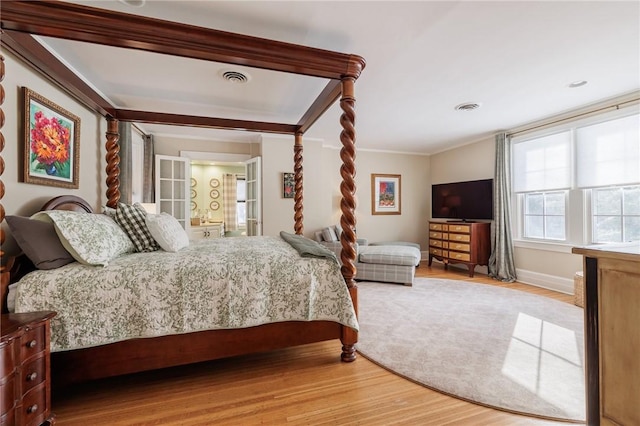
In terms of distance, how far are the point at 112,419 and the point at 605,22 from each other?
13.2 ft

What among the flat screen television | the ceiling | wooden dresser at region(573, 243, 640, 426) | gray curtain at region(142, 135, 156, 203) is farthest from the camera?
the flat screen television

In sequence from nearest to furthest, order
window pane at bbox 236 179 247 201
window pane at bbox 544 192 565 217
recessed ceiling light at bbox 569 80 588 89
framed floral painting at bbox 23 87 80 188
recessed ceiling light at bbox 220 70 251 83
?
framed floral painting at bbox 23 87 80 188, recessed ceiling light at bbox 220 70 251 83, recessed ceiling light at bbox 569 80 588 89, window pane at bbox 544 192 565 217, window pane at bbox 236 179 247 201

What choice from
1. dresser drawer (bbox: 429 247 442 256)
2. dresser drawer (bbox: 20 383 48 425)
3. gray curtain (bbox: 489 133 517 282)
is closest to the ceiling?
gray curtain (bbox: 489 133 517 282)

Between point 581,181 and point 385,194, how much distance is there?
3.22m

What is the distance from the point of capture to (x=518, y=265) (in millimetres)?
4637

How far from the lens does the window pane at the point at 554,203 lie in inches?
162

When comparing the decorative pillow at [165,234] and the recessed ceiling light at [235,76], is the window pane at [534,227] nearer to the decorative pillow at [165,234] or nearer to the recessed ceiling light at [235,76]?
the recessed ceiling light at [235,76]

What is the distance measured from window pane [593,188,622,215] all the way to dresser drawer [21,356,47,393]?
5486mm

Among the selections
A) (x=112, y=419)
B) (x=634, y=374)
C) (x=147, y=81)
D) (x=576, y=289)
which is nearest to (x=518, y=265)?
(x=576, y=289)

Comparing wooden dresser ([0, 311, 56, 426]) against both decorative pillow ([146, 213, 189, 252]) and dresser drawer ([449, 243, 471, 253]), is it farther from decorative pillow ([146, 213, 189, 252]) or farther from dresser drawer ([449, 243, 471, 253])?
dresser drawer ([449, 243, 471, 253])

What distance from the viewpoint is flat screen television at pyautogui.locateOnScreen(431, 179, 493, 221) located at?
16.3ft

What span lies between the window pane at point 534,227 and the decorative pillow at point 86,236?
5367 millimetres

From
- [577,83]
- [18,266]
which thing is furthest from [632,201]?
[18,266]

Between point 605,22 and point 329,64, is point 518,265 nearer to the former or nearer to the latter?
point 605,22
